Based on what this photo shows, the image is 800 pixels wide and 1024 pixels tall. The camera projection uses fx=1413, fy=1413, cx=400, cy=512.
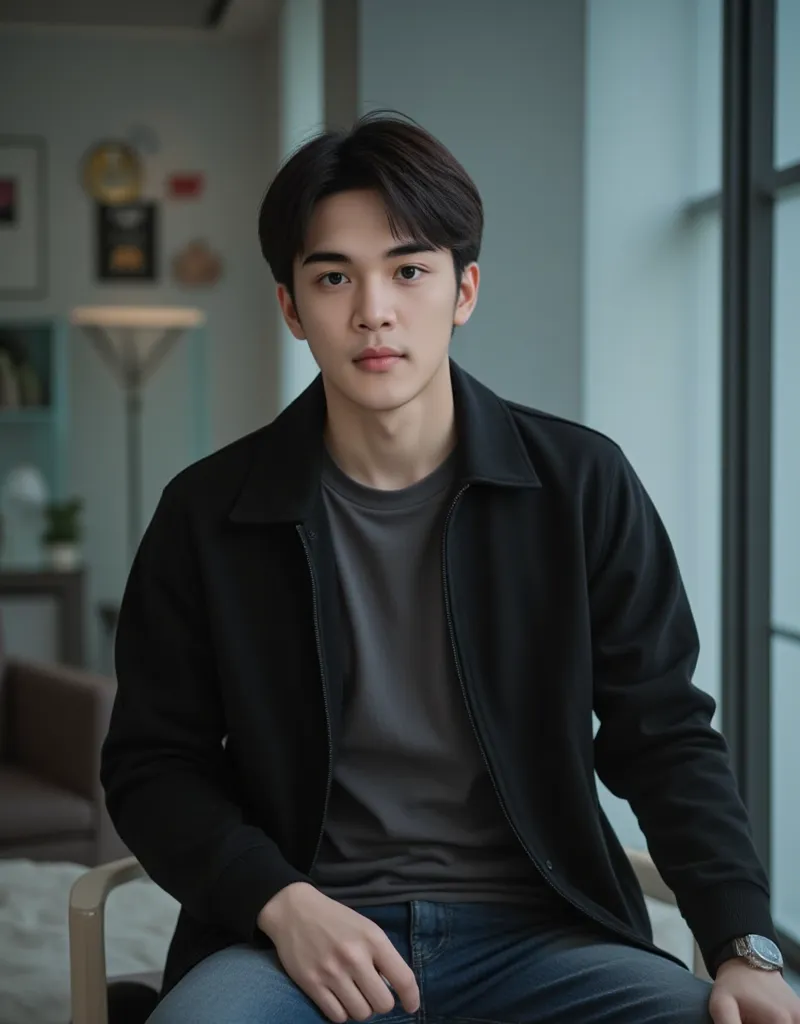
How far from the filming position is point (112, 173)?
625cm

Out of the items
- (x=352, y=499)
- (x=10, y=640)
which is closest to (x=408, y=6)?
(x=352, y=499)

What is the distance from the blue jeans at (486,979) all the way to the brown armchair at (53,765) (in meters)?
2.07

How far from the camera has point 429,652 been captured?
4.69 feet

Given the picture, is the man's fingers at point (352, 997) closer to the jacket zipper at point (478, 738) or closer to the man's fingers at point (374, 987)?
the man's fingers at point (374, 987)

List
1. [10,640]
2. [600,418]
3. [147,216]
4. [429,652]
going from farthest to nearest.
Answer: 1. [147,216]
2. [10,640]
3. [600,418]
4. [429,652]

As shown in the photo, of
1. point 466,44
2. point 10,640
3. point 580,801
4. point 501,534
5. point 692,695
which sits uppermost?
point 466,44

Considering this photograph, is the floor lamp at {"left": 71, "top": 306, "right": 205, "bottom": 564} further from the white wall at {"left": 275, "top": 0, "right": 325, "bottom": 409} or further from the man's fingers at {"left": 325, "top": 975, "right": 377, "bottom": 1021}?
the man's fingers at {"left": 325, "top": 975, "right": 377, "bottom": 1021}

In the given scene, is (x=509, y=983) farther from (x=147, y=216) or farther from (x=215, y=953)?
(x=147, y=216)

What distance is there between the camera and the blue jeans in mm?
1228

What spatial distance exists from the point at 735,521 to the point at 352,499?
5.64ft

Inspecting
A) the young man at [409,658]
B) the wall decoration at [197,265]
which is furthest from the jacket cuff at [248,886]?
the wall decoration at [197,265]

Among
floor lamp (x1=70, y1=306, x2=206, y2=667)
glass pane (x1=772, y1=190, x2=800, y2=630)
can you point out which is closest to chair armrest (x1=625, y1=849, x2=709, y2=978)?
glass pane (x1=772, y1=190, x2=800, y2=630)

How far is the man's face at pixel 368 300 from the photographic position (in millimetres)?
1393

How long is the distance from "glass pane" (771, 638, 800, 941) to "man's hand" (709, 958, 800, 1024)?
184 cm
